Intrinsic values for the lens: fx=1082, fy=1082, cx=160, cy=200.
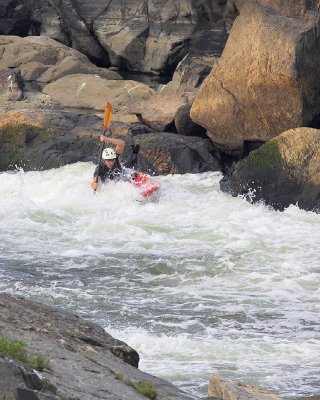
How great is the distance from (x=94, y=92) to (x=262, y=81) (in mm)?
5741

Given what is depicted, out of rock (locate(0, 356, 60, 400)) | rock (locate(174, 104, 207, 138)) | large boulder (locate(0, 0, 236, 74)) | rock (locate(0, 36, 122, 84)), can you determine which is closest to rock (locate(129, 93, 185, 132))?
rock (locate(174, 104, 207, 138))

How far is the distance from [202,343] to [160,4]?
14.8m

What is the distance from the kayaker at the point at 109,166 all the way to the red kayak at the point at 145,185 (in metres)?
0.27

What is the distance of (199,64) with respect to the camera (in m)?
20.5

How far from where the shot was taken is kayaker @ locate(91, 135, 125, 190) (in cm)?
1523

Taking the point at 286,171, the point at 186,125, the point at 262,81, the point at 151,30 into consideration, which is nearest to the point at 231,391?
the point at 286,171

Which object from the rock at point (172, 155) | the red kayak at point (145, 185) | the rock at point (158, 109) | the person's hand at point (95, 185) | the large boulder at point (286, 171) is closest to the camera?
the large boulder at point (286, 171)

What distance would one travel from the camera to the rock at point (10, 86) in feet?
66.5

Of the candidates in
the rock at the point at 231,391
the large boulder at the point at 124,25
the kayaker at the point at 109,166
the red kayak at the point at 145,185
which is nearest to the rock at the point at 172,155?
the kayaker at the point at 109,166

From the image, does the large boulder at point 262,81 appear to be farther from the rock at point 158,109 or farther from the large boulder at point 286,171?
the rock at point 158,109

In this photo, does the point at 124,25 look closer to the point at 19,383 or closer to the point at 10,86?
the point at 10,86

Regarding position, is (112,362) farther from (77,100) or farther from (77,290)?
(77,100)

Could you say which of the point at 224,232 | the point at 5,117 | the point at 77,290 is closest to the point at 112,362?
the point at 77,290

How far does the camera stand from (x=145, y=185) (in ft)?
50.5
